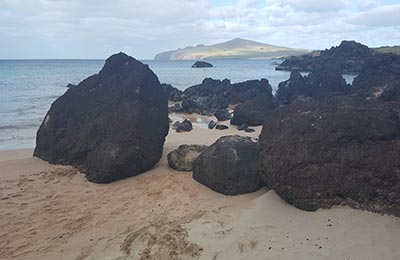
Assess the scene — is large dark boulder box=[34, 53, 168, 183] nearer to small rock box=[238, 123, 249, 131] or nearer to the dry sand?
the dry sand

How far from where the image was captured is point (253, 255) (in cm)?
629

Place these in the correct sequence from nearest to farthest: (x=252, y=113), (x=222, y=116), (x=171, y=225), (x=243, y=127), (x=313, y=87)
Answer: (x=171, y=225) < (x=243, y=127) < (x=252, y=113) < (x=222, y=116) < (x=313, y=87)

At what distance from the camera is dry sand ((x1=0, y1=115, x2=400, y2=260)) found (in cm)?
641

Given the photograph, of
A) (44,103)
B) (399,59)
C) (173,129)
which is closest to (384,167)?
(173,129)

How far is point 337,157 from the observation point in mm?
7773

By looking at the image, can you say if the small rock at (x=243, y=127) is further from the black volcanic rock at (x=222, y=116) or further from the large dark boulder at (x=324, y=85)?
the large dark boulder at (x=324, y=85)

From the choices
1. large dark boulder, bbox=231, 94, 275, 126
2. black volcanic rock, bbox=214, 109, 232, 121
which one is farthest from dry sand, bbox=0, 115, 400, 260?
black volcanic rock, bbox=214, 109, 232, 121

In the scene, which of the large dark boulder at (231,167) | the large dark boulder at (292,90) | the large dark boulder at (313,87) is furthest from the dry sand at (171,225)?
the large dark boulder at (313,87)

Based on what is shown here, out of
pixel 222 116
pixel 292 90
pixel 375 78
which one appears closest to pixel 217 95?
pixel 222 116

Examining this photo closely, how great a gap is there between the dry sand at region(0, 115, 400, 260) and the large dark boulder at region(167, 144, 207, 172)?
887 millimetres

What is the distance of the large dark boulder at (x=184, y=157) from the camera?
37.3 feet

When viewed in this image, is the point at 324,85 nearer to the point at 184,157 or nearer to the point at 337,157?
the point at 184,157

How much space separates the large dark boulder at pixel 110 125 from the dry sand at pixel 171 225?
0.84 meters

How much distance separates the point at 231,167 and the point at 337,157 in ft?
8.30
